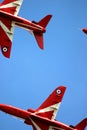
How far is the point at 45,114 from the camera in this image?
37156mm

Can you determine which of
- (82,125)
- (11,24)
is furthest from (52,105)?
(11,24)

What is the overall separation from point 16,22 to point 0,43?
189 centimetres

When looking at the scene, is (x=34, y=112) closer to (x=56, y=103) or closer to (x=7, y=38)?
(x=56, y=103)

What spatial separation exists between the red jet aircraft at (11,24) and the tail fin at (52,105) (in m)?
3.15

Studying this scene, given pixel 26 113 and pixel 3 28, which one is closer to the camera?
pixel 26 113

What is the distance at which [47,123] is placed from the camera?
121 feet

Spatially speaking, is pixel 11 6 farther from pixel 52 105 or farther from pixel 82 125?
pixel 82 125

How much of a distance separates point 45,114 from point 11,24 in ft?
20.7

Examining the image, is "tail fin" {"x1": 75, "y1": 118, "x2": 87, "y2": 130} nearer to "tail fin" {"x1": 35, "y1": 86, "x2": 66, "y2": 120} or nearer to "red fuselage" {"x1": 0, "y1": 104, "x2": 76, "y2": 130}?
"red fuselage" {"x1": 0, "y1": 104, "x2": 76, "y2": 130}

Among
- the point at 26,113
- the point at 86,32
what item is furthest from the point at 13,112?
the point at 86,32

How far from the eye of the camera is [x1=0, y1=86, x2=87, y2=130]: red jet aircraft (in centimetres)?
3650

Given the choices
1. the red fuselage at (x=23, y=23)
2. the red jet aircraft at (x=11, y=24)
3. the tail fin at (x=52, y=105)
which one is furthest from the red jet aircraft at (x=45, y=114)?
the red fuselage at (x=23, y=23)

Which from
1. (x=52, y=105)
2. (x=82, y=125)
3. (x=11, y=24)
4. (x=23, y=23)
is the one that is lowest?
(x=82, y=125)

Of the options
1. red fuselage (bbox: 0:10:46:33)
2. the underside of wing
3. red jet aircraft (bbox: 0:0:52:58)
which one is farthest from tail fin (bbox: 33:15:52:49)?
the underside of wing
